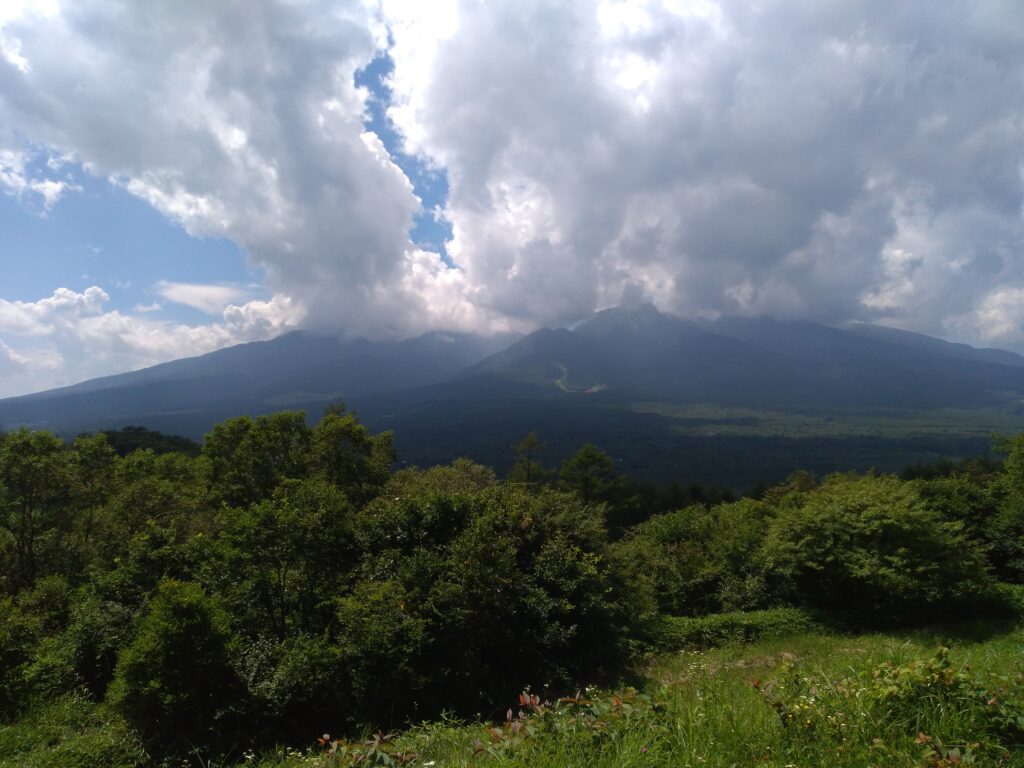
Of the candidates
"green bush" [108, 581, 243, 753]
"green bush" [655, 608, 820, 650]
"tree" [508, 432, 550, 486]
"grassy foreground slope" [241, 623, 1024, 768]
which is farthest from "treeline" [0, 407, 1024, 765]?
"tree" [508, 432, 550, 486]

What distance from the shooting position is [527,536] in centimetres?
1289

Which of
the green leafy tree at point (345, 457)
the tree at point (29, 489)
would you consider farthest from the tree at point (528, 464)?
the tree at point (29, 489)

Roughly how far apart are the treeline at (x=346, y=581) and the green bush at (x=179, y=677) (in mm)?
29

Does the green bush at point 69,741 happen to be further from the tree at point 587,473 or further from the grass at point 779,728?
the tree at point 587,473

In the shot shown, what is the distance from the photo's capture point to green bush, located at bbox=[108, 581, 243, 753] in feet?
25.2

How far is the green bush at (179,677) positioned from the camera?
25.2 feet

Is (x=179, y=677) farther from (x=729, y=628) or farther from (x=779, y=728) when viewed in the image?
(x=729, y=628)

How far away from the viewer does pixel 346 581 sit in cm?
1135

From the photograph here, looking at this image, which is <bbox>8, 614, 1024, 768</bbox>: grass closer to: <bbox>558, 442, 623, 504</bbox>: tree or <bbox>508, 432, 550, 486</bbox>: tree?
<bbox>558, 442, 623, 504</bbox>: tree

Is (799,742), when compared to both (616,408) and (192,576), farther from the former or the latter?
(616,408)

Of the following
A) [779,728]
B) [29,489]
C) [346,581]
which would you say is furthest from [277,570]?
[29,489]

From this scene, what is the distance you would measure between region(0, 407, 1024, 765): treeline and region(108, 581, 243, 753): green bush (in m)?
0.03

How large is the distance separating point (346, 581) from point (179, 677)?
3788mm

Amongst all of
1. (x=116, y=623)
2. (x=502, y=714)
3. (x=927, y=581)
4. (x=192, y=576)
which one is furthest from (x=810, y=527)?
(x=116, y=623)
